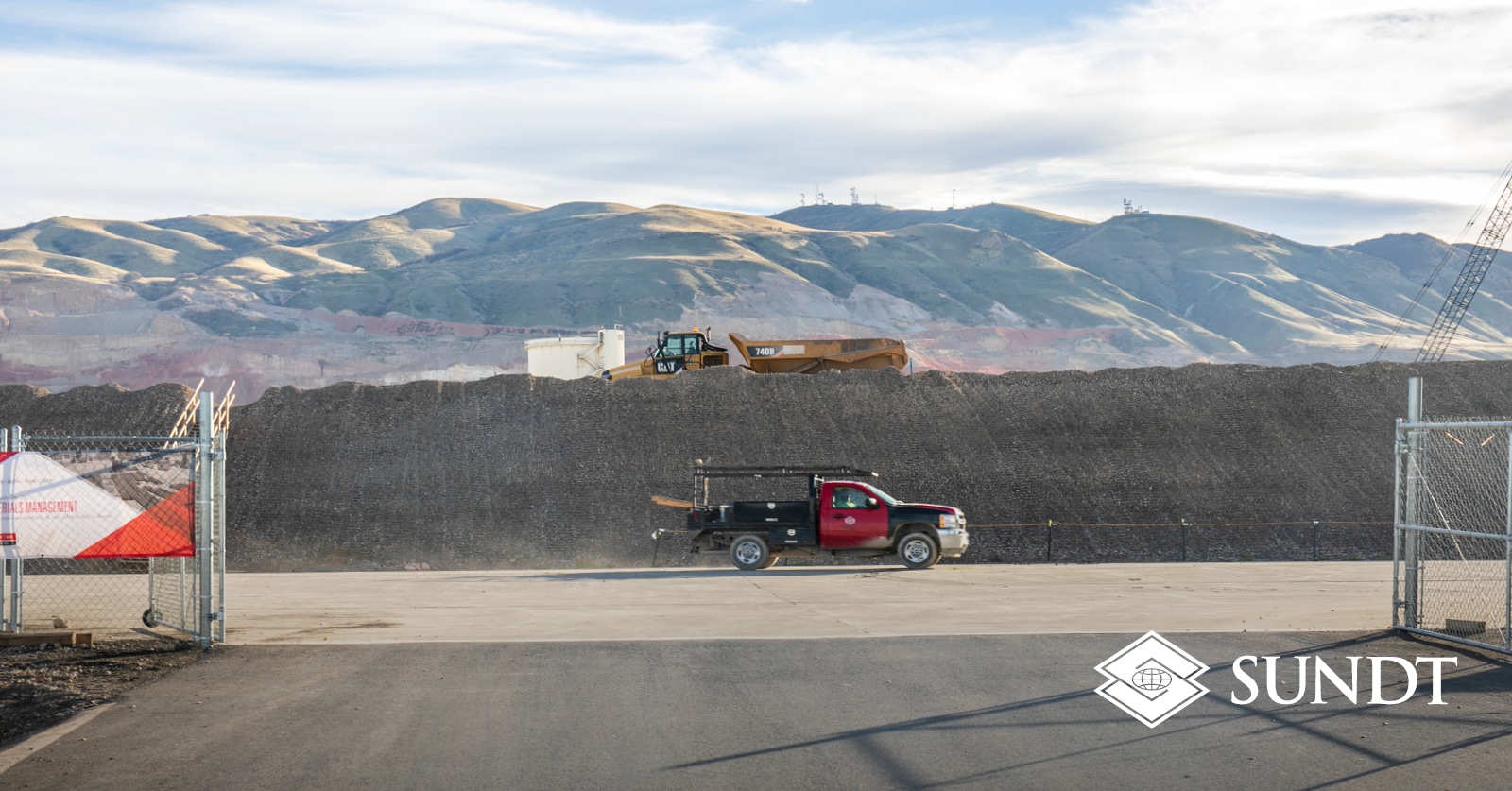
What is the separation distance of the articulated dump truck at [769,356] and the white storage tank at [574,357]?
419 centimetres

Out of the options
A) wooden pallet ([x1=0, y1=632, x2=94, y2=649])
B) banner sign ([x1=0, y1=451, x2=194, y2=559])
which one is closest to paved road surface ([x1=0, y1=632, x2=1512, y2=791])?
banner sign ([x1=0, y1=451, x2=194, y2=559])

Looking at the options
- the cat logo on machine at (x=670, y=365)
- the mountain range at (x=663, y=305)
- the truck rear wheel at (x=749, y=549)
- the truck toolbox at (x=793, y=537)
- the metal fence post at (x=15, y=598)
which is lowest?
the truck rear wheel at (x=749, y=549)

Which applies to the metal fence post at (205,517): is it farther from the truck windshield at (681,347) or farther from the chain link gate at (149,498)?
the truck windshield at (681,347)

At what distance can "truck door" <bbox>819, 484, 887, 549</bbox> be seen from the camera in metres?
23.0

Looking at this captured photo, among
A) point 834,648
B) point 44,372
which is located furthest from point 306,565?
point 44,372

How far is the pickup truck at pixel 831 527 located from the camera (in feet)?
75.6

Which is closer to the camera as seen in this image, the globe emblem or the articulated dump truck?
the globe emblem

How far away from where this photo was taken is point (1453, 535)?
15.1m

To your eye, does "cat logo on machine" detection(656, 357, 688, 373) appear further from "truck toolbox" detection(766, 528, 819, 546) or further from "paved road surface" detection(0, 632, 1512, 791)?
"paved road surface" detection(0, 632, 1512, 791)

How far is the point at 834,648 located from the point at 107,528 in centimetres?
A: 766

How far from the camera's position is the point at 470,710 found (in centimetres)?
933

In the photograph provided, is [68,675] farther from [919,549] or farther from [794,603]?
[919,549]

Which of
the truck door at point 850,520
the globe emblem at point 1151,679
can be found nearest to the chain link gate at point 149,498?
the globe emblem at point 1151,679

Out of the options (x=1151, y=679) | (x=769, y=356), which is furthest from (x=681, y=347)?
(x=1151, y=679)
